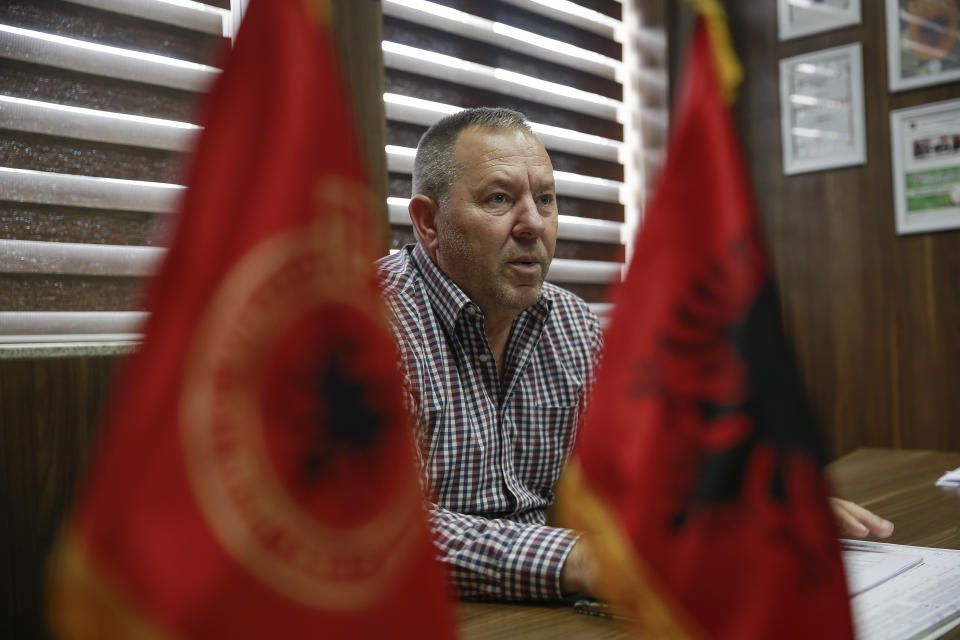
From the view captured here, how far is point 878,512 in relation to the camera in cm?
147

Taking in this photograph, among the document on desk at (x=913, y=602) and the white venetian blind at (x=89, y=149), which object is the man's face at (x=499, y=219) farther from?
A: the document on desk at (x=913, y=602)

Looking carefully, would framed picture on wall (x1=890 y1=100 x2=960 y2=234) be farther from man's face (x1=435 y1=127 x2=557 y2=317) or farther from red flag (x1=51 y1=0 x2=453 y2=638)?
red flag (x1=51 y1=0 x2=453 y2=638)

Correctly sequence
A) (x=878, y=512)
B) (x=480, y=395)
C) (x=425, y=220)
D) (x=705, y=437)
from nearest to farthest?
(x=705, y=437)
(x=878, y=512)
(x=480, y=395)
(x=425, y=220)

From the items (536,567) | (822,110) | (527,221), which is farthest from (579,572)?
(822,110)

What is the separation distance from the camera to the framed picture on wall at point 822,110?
3.22 meters

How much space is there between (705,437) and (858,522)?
78 centimetres

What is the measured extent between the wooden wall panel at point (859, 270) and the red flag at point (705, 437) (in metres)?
2.77

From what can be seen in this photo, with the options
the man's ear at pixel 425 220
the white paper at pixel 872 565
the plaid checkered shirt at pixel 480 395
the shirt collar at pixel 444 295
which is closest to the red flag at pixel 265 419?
the white paper at pixel 872 565

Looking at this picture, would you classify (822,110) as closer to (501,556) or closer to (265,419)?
(501,556)

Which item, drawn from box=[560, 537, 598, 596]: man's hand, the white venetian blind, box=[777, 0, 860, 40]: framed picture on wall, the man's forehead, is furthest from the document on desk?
box=[777, 0, 860, 40]: framed picture on wall

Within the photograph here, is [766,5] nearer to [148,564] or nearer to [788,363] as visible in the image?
[788,363]

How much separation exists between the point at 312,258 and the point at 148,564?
203 mm

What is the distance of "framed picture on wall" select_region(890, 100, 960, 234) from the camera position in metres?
3.05

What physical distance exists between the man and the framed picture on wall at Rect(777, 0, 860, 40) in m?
2.14
